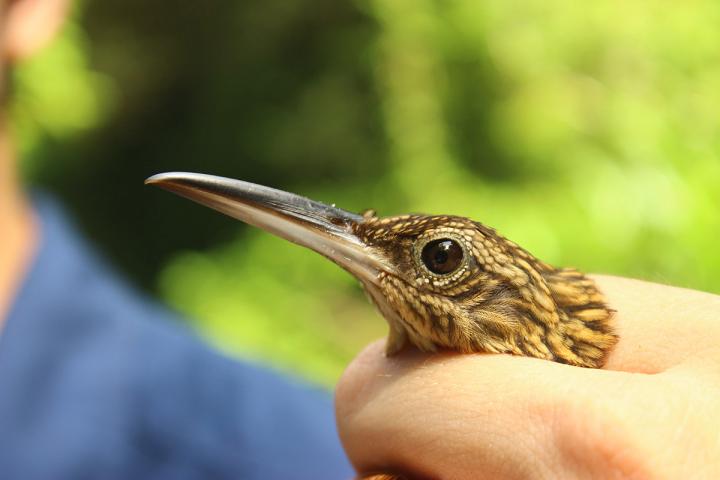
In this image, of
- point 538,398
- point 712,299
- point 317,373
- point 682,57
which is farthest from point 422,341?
point 317,373

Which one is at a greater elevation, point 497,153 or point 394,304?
point 497,153

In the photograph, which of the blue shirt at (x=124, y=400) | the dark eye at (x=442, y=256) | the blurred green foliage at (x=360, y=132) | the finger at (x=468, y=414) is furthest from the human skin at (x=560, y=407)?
the blurred green foliage at (x=360, y=132)

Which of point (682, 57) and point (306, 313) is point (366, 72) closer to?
point (306, 313)

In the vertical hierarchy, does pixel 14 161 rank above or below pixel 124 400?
above

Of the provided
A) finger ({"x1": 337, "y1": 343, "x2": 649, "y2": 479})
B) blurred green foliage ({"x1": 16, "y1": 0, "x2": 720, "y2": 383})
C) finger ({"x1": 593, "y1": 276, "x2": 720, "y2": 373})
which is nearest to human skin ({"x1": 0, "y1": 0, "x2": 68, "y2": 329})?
blurred green foliage ({"x1": 16, "y1": 0, "x2": 720, "y2": 383})

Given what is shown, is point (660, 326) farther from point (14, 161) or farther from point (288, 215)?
point (14, 161)

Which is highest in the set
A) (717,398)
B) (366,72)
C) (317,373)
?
(366,72)

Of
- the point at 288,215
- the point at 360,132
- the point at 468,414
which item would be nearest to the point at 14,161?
the point at 288,215
